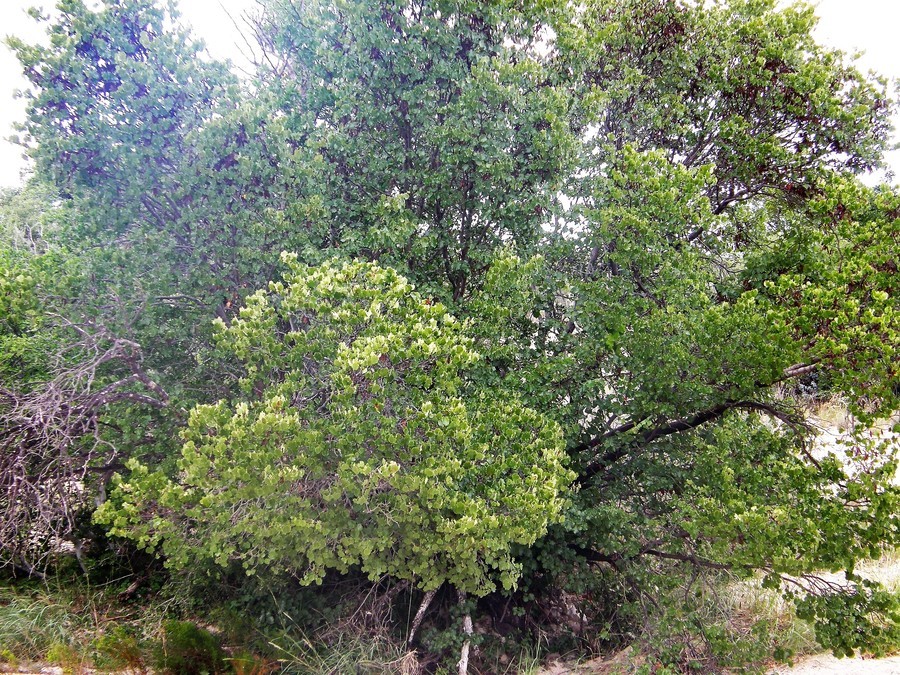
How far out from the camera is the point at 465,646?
19.7 feet

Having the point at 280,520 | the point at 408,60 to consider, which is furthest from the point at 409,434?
the point at 408,60

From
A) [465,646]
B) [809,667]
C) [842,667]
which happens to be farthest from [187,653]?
[842,667]

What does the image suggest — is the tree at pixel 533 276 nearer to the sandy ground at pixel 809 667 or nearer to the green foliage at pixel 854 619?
the green foliage at pixel 854 619

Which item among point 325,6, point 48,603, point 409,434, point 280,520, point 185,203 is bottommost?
point 48,603

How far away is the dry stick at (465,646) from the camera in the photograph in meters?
5.82

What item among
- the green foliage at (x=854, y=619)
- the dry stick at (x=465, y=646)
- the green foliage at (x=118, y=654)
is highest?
the green foliage at (x=854, y=619)

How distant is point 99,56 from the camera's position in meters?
5.88

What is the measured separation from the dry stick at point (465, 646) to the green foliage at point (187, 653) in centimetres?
227

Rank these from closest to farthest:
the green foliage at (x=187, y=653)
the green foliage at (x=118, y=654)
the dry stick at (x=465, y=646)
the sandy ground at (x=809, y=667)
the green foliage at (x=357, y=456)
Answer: the green foliage at (x=357, y=456)
the green foliage at (x=118, y=654)
the green foliage at (x=187, y=653)
the dry stick at (x=465, y=646)
the sandy ground at (x=809, y=667)

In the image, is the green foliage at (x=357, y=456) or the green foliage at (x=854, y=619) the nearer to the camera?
the green foliage at (x=357, y=456)

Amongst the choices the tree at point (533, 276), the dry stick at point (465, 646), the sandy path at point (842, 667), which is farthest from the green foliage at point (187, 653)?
the sandy path at point (842, 667)

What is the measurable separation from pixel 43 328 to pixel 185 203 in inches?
79.3

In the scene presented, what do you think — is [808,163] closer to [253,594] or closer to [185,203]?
[185,203]

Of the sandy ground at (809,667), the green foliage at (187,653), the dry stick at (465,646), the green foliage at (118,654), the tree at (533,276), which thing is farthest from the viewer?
the sandy ground at (809,667)
